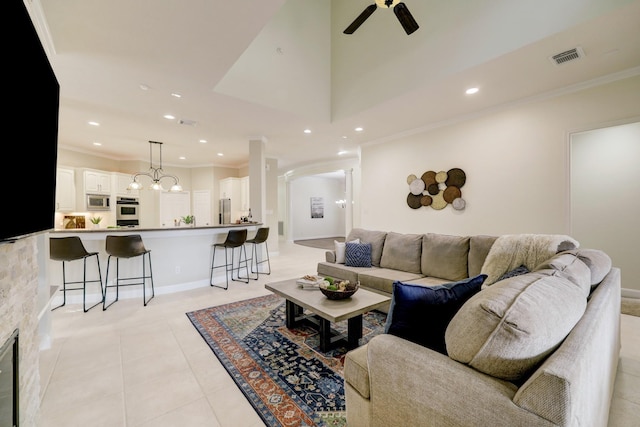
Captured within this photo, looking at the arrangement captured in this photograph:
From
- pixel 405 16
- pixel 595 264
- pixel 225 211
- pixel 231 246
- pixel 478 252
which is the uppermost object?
pixel 405 16

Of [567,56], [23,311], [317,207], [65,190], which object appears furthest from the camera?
[317,207]

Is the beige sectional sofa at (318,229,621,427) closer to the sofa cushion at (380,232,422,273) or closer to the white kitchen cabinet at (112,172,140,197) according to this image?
the sofa cushion at (380,232,422,273)

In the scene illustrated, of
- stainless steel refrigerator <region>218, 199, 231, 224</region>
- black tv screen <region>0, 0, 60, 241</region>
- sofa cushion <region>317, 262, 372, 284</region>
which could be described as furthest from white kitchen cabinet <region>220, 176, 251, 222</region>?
black tv screen <region>0, 0, 60, 241</region>

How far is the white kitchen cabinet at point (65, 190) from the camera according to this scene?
5617mm

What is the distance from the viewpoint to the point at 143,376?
199cm

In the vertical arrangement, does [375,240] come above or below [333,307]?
above

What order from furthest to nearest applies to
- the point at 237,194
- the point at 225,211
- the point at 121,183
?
the point at 225,211
the point at 237,194
the point at 121,183

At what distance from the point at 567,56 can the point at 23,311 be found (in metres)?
4.96

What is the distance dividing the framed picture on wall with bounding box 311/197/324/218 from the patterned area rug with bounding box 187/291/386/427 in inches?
324

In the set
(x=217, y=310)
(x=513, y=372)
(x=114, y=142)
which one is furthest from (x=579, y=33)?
(x=114, y=142)

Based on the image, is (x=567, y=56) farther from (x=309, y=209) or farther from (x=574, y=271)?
(x=309, y=209)

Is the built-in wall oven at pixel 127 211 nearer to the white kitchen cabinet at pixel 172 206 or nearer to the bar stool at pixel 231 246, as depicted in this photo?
the white kitchen cabinet at pixel 172 206

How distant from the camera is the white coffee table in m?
2.02

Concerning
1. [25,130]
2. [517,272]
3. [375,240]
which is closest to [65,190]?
[25,130]
